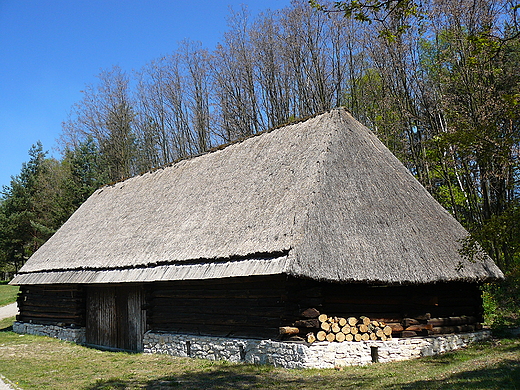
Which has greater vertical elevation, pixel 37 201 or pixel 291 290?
pixel 37 201

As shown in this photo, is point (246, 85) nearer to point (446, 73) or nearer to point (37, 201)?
point (446, 73)

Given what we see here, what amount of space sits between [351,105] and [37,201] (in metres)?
29.5

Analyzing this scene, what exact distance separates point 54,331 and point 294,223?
39.4 ft

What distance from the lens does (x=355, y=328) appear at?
11.2 m

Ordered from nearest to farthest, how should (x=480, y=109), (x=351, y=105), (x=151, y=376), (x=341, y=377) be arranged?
(x=341, y=377) → (x=151, y=376) → (x=480, y=109) → (x=351, y=105)

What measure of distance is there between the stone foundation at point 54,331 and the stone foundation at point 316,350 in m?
5.77

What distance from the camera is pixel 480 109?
16.2 metres

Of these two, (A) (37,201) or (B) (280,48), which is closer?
(B) (280,48)

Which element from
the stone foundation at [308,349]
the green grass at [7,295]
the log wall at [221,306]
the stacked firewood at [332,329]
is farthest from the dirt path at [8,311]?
the stacked firewood at [332,329]

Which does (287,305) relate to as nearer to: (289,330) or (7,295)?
(289,330)

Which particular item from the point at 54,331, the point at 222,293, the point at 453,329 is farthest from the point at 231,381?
the point at 54,331

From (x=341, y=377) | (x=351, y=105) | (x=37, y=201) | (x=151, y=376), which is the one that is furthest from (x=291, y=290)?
(x=37, y=201)

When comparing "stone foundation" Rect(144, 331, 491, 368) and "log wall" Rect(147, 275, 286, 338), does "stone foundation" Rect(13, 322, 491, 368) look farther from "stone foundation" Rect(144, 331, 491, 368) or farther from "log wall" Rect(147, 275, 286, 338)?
"log wall" Rect(147, 275, 286, 338)

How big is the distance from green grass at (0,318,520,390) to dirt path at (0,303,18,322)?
14.6 meters
